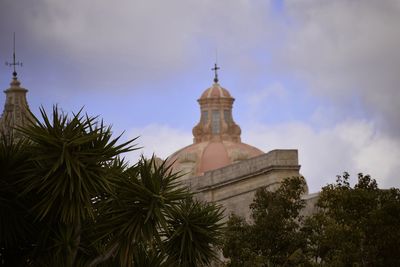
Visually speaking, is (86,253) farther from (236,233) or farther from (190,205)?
(236,233)

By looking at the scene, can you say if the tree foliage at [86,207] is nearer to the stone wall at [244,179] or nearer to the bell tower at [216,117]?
the stone wall at [244,179]

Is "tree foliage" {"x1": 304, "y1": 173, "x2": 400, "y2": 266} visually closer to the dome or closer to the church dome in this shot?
the dome

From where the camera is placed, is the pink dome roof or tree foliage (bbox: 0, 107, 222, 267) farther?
the pink dome roof

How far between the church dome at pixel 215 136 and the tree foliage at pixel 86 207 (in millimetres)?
61315

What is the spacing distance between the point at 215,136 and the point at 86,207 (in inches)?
2732

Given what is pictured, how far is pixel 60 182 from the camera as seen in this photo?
3406 cm

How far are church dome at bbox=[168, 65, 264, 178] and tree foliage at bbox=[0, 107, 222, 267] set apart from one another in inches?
2414

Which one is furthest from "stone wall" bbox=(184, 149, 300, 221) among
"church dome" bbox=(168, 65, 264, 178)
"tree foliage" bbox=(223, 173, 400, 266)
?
"church dome" bbox=(168, 65, 264, 178)

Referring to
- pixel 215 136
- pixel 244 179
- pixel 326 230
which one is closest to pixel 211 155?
pixel 215 136

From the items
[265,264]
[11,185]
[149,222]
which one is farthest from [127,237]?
[265,264]

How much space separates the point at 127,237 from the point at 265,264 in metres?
9.58

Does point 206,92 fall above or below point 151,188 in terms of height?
above

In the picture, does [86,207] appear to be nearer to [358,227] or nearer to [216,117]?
[358,227]

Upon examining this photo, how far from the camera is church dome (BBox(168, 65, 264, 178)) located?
325ft
